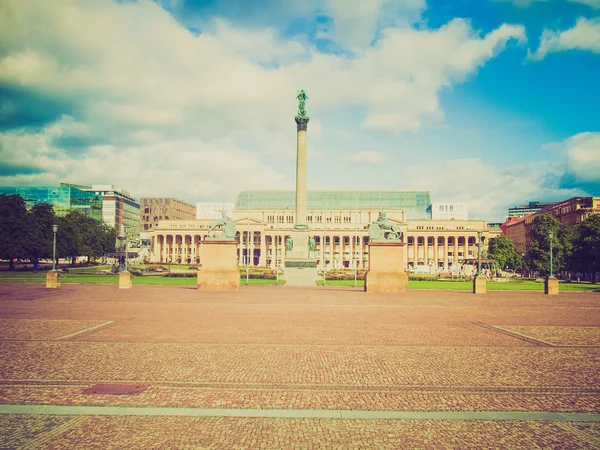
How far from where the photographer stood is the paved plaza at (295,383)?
7668 mm

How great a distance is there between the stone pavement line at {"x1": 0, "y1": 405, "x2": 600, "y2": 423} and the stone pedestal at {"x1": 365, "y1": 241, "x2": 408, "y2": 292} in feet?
90.7

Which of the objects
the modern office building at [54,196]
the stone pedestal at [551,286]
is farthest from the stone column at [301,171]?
the modern office building at [54,196]

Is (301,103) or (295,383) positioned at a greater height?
(301,103)

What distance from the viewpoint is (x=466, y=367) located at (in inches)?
476

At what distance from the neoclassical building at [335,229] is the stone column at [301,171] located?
313ft

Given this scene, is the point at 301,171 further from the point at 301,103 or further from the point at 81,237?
the point at 81,237

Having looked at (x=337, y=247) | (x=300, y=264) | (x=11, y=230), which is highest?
(x=11, y=230)

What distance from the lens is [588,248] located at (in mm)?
74312

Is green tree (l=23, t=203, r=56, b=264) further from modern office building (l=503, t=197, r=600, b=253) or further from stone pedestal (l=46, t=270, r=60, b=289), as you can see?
modern office building (l=503, t=197, r=600, b=253)

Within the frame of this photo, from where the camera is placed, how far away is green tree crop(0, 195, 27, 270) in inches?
2876

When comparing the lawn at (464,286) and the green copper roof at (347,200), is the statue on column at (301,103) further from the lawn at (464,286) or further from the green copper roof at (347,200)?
the green copper roof at (347,200)

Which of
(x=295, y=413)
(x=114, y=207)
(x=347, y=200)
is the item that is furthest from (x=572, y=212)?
(x=114, y=207)

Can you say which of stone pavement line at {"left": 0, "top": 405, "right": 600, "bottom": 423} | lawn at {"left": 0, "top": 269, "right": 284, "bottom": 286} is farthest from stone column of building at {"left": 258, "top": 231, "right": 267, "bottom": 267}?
stone pavement line at {"left": 0, "top": 405, "right": 600, "bottom": 423}

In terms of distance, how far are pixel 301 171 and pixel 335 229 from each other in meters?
98.7
